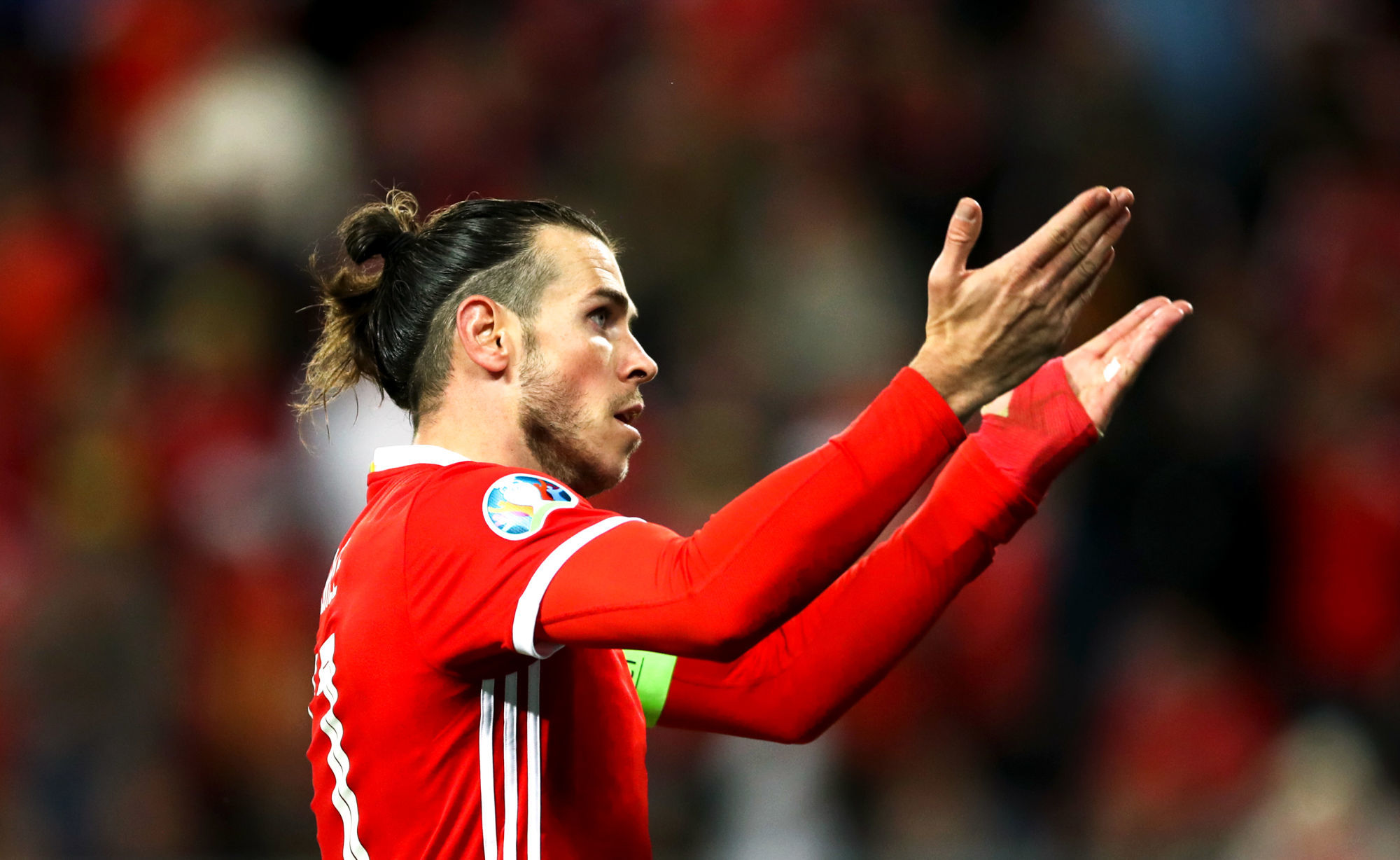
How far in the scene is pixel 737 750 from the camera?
5277 millimetres

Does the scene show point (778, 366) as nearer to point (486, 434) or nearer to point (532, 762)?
point (486, 434)

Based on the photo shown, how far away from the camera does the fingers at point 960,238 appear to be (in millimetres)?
2141

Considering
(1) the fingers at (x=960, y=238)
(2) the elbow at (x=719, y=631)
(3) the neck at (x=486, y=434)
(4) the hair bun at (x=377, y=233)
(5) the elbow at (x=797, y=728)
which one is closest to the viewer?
(2) the elbow at (x=719, y=631)

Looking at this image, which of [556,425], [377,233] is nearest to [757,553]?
[556,425]

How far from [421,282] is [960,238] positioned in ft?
3.16

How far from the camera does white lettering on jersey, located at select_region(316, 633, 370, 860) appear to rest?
7.82 feet

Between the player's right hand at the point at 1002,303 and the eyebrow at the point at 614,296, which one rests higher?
the eyebrow at the point at 614,296

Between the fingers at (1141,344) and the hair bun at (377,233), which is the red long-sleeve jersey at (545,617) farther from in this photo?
the hair bun at (377,233)

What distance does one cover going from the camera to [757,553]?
2.03 meters

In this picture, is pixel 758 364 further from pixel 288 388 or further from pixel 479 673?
pixel 479 673

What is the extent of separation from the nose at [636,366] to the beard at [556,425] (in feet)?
0.14

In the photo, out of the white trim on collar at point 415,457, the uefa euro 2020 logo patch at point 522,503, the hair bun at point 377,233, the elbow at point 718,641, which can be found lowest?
the elbow at point 718,641

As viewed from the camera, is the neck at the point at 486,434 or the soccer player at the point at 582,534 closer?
the soccer player at the point at 582,534

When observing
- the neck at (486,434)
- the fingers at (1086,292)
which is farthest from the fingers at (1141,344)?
the neck at (486,434)
